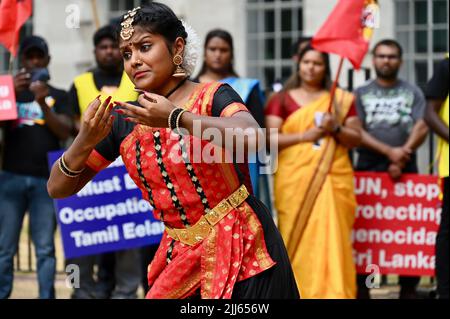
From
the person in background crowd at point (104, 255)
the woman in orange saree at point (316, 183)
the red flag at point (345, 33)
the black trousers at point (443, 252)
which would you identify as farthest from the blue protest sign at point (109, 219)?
the black trousers at point (443, 252)

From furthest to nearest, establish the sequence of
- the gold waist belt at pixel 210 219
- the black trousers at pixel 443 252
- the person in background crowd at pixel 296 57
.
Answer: the person in background crowd at pixel 296 57, the black trousers at pixel 443 252, the gold waist belt at pixel 210 219

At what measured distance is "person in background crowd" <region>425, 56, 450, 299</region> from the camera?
25.5ft

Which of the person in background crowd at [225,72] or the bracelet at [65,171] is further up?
the person in background crowd at [225,72]

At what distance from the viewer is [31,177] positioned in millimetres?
8227

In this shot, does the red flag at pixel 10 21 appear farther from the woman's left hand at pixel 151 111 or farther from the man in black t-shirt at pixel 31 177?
the woman's left hand at pixel 151 111

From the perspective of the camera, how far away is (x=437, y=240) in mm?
7805

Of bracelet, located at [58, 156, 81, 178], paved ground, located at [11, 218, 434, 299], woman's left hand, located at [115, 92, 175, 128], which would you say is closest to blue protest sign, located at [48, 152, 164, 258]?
paved ground, located at [11, 218, 434, 299]

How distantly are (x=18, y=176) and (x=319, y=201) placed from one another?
230 centimetres

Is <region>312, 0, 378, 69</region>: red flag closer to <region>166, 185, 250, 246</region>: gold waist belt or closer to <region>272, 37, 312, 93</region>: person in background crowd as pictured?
<region>272, 37, 312, 93</region>: person in background crowd

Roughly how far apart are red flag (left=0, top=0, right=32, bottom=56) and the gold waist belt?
154 inches

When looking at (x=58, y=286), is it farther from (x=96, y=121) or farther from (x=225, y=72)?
(x=96, y=121)

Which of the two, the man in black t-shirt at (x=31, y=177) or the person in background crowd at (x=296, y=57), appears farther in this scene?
the person in background crowd at (x=296, y=57)

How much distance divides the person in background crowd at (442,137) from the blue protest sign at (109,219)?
2.11m

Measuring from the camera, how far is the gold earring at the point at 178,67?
438 centimetres
